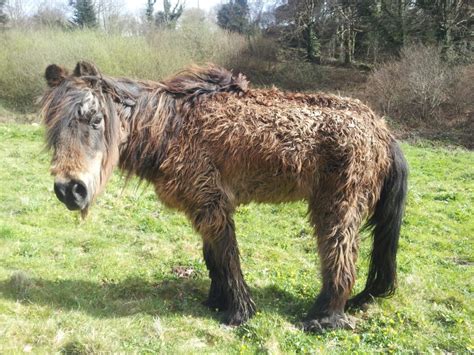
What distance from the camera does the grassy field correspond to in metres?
3.74

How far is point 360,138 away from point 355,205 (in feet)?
1.98

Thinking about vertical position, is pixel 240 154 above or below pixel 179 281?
above

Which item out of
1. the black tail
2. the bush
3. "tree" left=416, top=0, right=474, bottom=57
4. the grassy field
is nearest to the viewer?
the grassy field

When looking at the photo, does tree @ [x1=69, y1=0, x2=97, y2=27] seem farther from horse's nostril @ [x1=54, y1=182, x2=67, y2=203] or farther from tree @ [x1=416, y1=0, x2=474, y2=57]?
horse's nostril @ [x1=54, y1=182, x2=67, y2=203]

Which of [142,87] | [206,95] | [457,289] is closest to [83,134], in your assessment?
[142,87]

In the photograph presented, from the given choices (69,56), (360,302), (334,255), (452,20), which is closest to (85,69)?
(334,255)

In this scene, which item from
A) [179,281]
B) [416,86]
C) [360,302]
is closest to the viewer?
[360,302]

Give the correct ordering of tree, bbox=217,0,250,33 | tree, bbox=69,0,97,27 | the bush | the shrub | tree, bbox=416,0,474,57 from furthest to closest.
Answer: tree, bbox=217,0,250,33, tree, bbox=69,0,97,27, tree, bbox=416,0,474,57, the shrub, the bush

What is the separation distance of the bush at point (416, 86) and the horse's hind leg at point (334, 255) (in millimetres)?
15863

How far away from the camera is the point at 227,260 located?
403 centimetres

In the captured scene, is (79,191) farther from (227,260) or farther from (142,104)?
(227,260)

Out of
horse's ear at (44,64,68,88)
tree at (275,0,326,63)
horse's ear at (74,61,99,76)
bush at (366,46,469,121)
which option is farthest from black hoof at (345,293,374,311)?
tree at (275,0,326,63)

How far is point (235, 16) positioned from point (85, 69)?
33405 millimetres

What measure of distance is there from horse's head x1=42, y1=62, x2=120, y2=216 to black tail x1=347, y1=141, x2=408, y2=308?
2.52m
